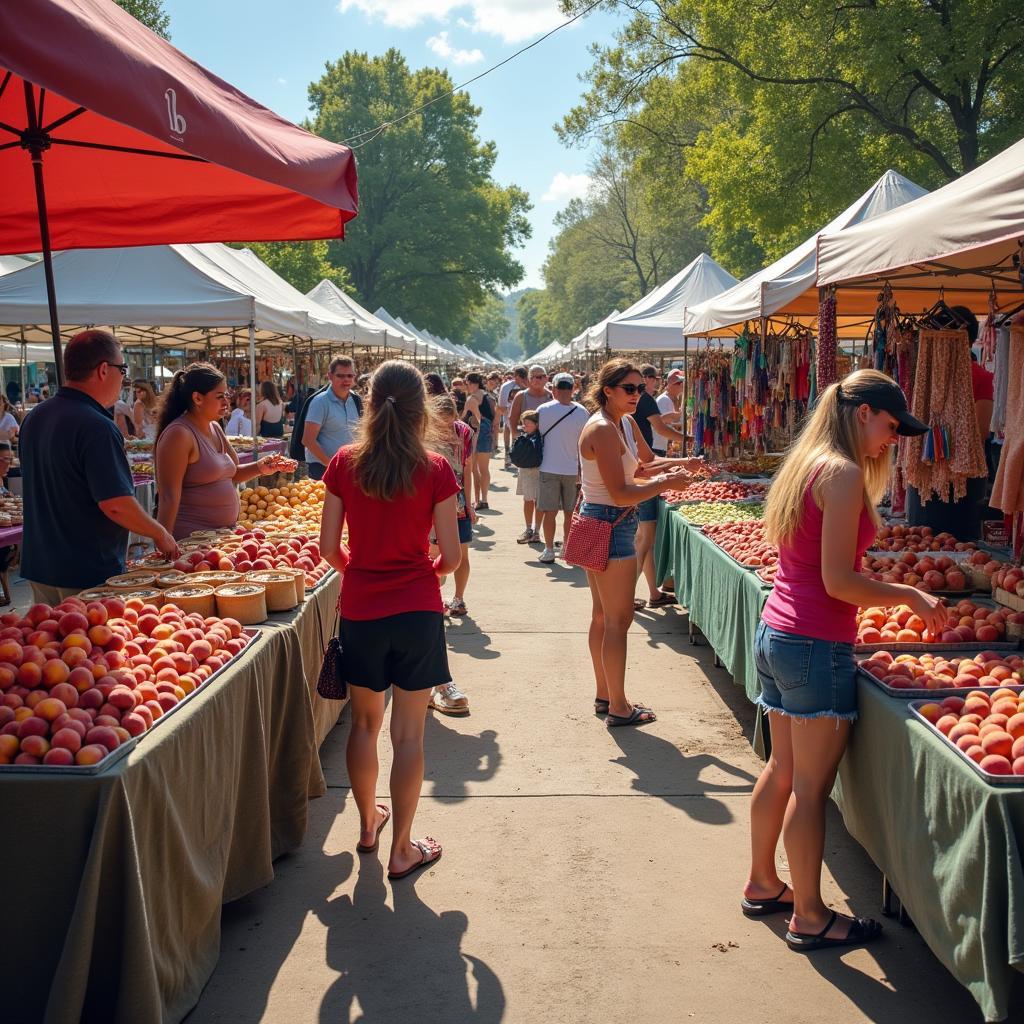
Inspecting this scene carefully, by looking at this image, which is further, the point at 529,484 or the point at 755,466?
the point at 529,484

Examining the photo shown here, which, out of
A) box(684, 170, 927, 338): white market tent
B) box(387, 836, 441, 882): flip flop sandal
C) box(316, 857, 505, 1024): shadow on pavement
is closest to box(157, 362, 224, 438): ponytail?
box(387, 836, 441, 882): flip flop sandal

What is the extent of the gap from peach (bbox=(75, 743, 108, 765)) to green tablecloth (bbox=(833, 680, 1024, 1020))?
7.91 ft

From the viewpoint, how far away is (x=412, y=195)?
5328 cm

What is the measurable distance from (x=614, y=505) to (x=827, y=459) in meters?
2.38

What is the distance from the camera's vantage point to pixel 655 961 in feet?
11.6

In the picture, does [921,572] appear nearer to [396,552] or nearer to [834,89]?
[396,552]

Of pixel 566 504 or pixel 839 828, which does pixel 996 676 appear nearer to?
pixel 839 828

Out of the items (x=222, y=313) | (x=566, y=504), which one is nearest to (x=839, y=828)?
(x=566, y=504)

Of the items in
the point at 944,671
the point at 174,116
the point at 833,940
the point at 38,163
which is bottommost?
the point at 833,940

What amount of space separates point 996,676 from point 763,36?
786 inches

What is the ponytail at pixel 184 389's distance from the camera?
554 cm

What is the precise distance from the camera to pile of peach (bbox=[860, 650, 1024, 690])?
3709 mm

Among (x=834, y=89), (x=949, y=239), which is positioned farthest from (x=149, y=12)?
(x=949, y=239)

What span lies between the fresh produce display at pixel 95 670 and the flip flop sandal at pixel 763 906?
7.11 feet
